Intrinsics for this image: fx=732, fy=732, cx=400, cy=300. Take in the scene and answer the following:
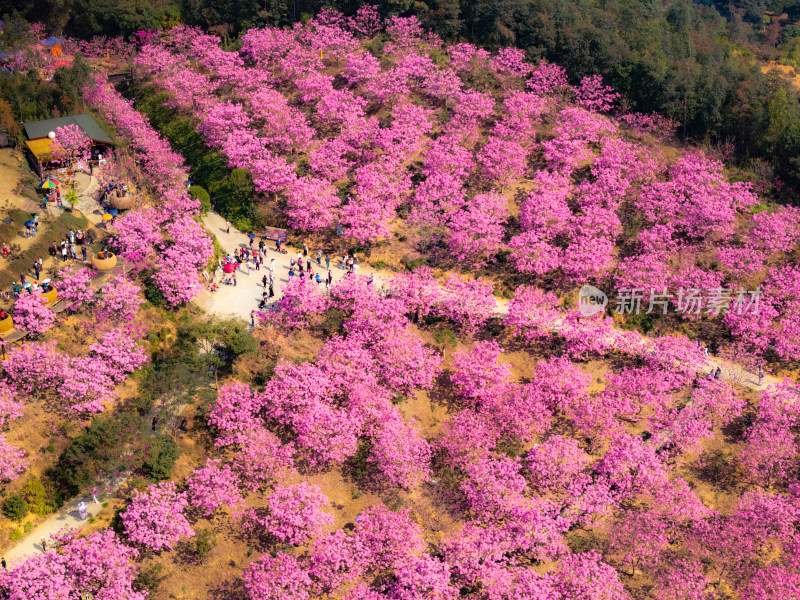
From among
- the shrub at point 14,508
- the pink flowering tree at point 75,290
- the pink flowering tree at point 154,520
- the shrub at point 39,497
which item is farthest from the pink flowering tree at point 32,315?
the pink flowering tree at point 154,520

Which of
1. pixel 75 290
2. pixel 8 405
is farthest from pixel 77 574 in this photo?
pixel 75 290

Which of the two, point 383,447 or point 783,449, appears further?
point 783,449

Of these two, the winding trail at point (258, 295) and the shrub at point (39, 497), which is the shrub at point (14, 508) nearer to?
the shrub at point (39, 497)

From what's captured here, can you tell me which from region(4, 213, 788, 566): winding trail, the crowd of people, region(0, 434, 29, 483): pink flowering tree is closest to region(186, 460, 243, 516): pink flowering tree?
region(0, 434, 29, 483): pink flowering tree

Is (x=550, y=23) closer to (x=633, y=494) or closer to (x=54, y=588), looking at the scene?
(x=633, y=494)

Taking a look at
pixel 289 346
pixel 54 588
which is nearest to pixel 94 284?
pixel 289 346
